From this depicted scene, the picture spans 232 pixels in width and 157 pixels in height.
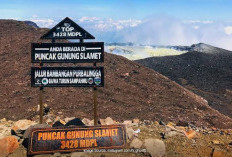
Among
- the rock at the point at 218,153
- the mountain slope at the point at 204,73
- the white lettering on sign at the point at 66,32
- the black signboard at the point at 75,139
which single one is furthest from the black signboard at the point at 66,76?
the mountain slope at the point at 204,73

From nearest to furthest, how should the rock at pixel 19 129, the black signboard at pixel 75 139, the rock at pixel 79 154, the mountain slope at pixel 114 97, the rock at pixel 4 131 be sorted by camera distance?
the rock at pixel 79 154 → the black signboard at pixel 75 139 → the rock at pixel 19 129 → the rock at pixel 4 131 → the mountain slope at pixel 114 97

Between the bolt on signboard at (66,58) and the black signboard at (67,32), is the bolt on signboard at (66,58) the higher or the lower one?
the lower one

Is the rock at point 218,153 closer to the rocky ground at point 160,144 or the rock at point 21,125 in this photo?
the rocky ground at point 160,144

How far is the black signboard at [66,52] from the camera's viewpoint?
14.6 metres

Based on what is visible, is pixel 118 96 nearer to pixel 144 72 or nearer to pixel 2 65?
pixel 144 72

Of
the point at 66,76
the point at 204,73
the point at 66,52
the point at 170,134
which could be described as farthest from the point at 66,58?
the point at 204,73

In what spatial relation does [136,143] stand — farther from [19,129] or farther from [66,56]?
[19,129]

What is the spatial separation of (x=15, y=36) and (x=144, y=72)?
16.8 meters

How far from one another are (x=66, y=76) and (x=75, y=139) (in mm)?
3522

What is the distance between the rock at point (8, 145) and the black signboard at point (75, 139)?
0.95m

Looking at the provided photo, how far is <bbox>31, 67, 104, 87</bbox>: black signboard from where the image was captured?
14.6 m

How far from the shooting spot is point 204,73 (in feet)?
167

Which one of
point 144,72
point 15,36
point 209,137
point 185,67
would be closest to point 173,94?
point 144,72

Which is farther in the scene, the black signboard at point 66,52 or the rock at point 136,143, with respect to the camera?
the black signboard at point 66,52
